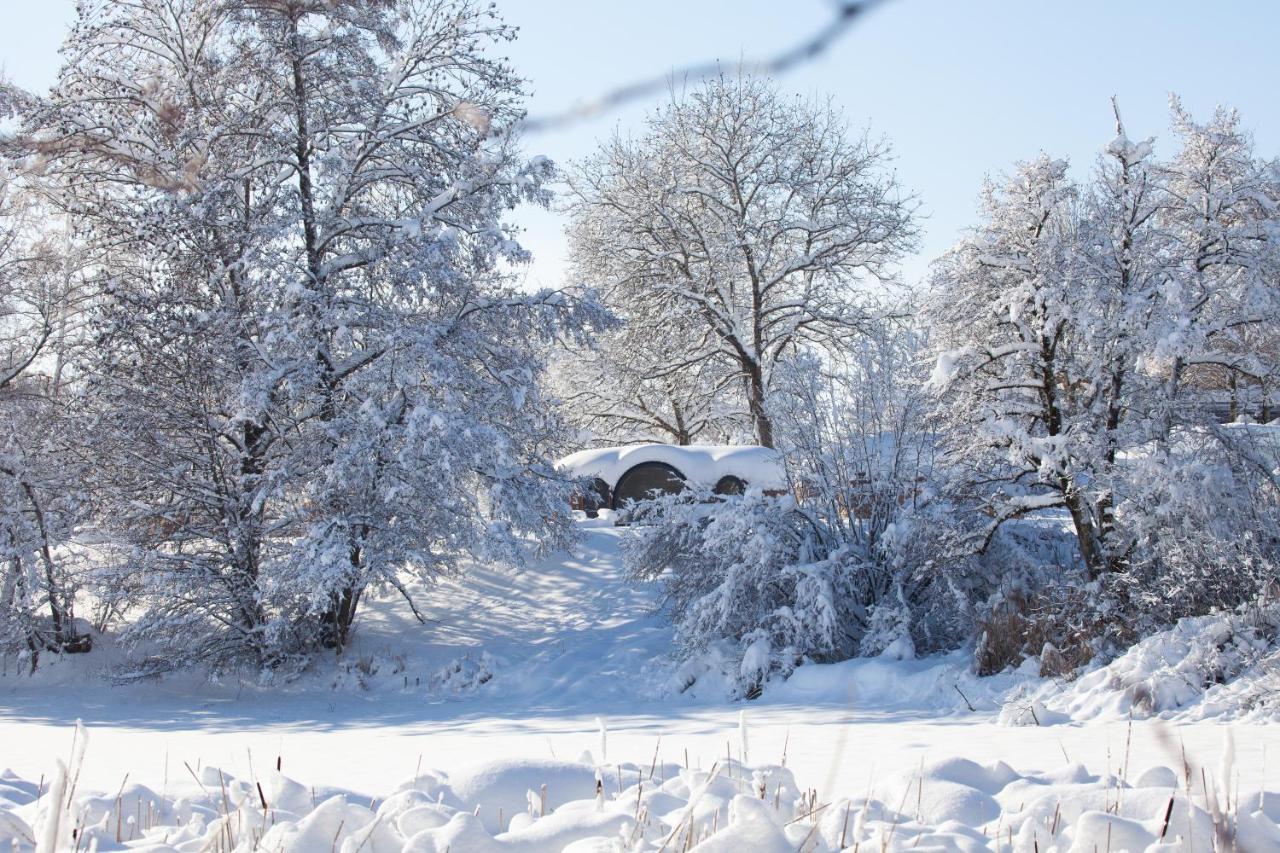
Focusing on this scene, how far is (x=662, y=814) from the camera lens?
354 cm

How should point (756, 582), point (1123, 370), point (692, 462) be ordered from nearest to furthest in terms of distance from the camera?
point (1123, 370), point (756, 582), point (692, 462)

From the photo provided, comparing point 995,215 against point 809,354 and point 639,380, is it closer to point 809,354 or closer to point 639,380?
point 809,354

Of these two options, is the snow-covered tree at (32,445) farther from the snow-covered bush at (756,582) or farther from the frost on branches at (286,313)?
the snow-covered bush at (756,582)

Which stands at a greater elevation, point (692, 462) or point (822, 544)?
point (692, 462)

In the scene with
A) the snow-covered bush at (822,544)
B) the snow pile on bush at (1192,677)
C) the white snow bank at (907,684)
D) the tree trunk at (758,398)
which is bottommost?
the white snow bank at (907,684)

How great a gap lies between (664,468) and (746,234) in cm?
689

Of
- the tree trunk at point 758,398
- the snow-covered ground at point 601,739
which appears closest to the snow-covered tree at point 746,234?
the tree trunk at point 758,398

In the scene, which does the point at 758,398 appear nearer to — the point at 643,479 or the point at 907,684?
the point at 643,479

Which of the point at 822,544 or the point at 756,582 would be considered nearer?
the point at 756,582

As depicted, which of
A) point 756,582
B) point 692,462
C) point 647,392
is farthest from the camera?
point 647,392

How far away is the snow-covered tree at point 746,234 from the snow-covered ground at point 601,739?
8.35m

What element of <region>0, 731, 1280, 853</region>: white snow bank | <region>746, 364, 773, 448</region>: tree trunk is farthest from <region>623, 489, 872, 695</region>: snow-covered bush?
<region>746, 364, 773, 448</region>: tree trunk

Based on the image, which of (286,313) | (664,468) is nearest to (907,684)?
(286,313)

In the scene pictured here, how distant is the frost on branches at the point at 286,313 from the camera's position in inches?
→ 483
